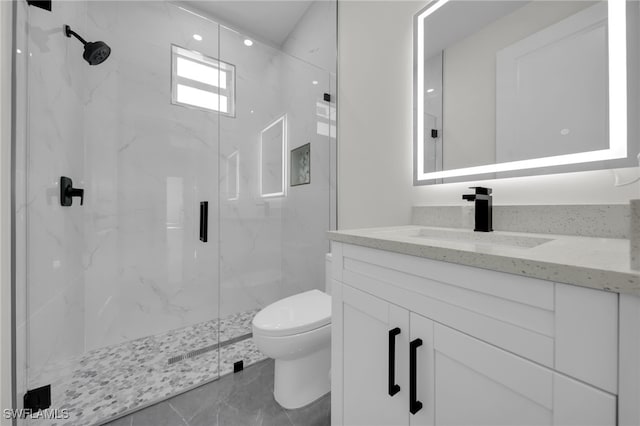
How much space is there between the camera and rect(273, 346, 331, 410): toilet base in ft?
4.24

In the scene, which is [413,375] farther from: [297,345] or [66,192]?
[66,192]

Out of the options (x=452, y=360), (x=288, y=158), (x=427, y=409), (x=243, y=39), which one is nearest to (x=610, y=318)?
A: (x=452, y=360)

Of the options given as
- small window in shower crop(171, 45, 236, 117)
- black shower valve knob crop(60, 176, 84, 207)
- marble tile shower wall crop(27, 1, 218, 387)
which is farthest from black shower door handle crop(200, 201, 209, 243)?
small window in shower crop(171, 45, 236, 117)

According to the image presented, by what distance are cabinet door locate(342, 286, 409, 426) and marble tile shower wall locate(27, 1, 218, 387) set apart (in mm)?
1376

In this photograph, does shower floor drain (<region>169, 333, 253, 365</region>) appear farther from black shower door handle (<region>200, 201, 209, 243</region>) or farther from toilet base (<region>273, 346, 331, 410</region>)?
black shower door handle (<region>200, 201, 209, 243</region>)

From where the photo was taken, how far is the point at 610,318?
0.39 m

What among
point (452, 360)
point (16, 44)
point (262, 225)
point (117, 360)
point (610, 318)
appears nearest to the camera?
point (610, 318)

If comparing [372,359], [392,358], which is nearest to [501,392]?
[392,358]

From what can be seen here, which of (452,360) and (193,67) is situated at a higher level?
(193,67)

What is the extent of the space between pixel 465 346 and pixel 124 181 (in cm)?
222

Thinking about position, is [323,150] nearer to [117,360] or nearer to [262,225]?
[262,225]

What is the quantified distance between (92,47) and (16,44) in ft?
1.45

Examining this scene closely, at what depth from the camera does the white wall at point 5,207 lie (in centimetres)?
88

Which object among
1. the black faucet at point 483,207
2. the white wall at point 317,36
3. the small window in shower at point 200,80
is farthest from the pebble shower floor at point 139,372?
the white wall at point 317,36
